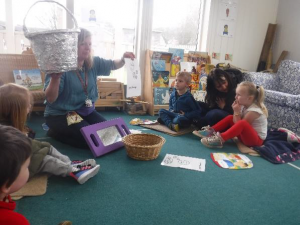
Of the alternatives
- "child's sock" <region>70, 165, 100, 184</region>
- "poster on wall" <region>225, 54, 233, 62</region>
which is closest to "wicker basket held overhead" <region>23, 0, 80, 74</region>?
"child's sock" <region>70, 165, 100, 184</region>

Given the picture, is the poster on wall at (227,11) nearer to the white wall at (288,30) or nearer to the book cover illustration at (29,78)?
the white wall at (288,30)

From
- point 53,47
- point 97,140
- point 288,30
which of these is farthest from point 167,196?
point 288,30

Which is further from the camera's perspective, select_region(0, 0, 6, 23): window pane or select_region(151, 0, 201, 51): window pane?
select_region(151, 0, 201, 51): window pane

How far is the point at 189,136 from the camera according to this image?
8.73 ft

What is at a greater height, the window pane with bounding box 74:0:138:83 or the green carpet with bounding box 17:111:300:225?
the window pane with bounding box 74:0:138:83

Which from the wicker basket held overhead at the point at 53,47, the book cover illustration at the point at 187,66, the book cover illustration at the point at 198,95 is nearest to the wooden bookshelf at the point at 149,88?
the book cover illustration at the point at 187,66

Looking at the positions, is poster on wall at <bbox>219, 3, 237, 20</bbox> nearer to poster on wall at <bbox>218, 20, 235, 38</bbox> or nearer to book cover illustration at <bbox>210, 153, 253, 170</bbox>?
poster on wall at <bbox>218, 20, 235, 38</bbox>

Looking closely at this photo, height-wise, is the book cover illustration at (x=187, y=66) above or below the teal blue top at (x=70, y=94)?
above

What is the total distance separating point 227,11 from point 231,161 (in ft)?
9.28

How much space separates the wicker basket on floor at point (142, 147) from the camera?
6.23 feet

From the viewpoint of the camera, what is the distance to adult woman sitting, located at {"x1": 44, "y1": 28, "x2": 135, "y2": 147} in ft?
6.84

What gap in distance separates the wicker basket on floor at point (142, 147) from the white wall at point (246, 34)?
248 cm

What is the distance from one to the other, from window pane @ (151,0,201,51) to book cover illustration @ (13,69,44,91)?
66.2 inches

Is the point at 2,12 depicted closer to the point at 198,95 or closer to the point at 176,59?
the point at 176,59
